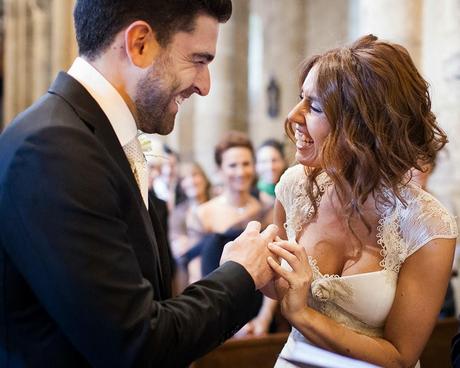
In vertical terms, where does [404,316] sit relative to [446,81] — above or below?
below

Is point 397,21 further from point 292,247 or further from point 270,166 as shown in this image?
point 292,247

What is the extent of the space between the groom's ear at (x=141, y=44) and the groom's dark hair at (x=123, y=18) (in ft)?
0.05

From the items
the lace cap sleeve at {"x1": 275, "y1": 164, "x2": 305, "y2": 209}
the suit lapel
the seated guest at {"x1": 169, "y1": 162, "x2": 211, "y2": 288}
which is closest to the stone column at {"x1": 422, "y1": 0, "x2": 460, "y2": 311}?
the seated guest at {"x1": 169, "y1": 162, "x2": 211, "y2": 288}

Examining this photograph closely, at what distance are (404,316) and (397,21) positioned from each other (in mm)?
3748

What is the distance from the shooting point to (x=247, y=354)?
304 centimetres

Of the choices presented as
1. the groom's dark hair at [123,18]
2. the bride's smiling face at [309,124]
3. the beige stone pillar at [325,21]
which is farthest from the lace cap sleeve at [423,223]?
the beige stone pillar at [325,21]

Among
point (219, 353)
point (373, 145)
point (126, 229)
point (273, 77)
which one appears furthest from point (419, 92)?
point (273, 77)

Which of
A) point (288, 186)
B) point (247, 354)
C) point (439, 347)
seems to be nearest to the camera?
point (288, 186)

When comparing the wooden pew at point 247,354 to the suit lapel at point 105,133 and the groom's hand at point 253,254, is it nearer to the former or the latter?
the groom's hand at point 253,254

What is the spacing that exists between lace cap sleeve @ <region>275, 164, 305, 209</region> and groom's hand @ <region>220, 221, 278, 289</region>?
73cm

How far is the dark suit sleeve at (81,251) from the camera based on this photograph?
119 centimetres

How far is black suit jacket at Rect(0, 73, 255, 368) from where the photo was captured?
3.93ft

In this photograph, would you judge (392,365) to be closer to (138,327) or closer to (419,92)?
(419,92)

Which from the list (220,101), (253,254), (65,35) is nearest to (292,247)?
(253,254)
